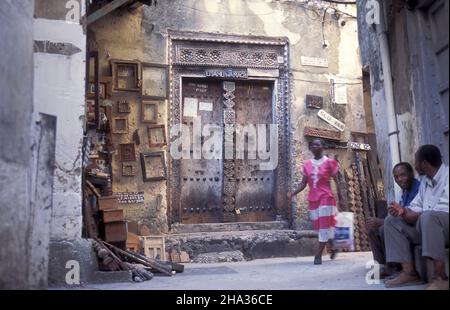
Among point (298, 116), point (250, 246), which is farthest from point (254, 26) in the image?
point (250, 246)

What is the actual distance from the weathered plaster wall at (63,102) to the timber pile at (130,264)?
1.30 ft

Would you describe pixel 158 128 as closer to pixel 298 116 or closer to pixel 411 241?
pixel 298 116

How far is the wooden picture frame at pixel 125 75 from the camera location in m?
7.80

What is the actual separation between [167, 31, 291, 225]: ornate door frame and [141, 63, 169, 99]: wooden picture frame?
96 millimetres

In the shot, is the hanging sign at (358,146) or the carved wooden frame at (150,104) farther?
the hanging sign at (358,146)

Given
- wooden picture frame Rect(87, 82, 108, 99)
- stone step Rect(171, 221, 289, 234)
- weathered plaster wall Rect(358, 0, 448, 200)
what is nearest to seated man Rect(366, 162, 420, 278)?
weathered plaster wall Rect(358, 0, 448, 200)

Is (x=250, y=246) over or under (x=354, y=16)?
under

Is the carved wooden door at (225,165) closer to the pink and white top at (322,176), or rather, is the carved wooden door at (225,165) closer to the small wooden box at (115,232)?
the pink and white top at (322,176)

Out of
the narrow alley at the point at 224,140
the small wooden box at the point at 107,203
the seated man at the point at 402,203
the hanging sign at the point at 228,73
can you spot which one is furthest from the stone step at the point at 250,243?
the seated man at the point at 402,203

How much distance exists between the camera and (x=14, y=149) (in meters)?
3.57

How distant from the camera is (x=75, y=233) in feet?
15.6

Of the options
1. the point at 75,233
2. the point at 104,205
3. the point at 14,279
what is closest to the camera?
the point at 14,279

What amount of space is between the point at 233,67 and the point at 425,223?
5328mm

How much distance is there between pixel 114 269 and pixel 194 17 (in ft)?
15.2
